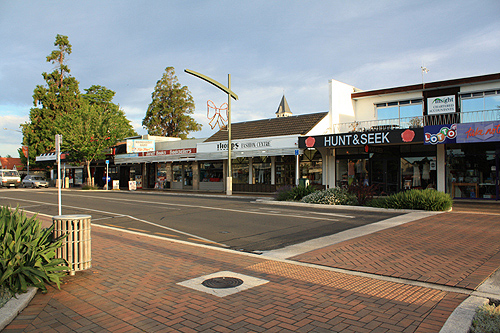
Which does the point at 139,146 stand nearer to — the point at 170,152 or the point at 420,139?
the point at 170,152

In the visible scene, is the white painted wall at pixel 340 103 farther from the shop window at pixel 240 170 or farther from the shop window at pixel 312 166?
the shop window at pixel 240 170

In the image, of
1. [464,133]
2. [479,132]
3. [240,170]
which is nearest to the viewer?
[479,132]

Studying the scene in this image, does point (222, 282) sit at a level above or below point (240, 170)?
below

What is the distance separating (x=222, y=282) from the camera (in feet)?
18.5

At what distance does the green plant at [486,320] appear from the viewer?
12.4 feet

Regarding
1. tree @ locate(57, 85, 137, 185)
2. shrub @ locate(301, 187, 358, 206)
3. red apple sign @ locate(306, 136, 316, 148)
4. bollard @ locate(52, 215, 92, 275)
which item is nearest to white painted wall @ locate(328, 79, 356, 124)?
red apple sign @ locate(306, 136, 316, 148)

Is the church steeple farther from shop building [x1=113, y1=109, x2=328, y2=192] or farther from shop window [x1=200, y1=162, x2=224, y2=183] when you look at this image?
shop window [x1=200, y1=162, x2=224, y2=183]

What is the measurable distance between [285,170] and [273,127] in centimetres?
356

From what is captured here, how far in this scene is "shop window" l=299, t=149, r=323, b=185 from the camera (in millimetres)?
24953

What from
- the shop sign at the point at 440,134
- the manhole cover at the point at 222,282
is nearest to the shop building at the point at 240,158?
the shop sign at the point at 440,134

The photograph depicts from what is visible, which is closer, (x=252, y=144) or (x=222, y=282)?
(x=222, y=282)

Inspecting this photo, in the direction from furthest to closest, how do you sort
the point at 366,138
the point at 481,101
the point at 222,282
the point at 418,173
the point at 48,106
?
the point at 48,106, the point at 418,173, the point at 481,101, the point at 366,138, the point at 222,282

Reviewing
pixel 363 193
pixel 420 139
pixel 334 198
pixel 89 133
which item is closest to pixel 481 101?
pixel 420 139

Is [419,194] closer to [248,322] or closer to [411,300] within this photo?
[411,300]
